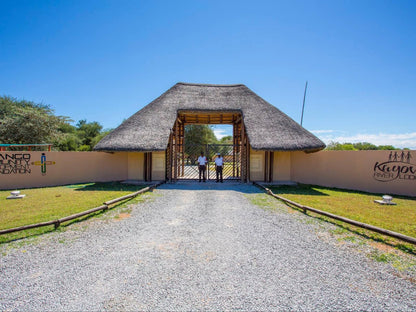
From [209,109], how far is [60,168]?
8.40m

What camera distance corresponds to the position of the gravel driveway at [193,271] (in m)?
2.57

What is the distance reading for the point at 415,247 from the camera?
408cm

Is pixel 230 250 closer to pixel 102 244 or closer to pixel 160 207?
pixel 102 244

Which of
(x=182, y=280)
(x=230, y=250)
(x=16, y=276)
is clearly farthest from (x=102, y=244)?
(x=230, y=250)

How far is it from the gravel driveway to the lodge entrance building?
5977mm

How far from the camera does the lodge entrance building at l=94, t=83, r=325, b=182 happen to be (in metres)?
10.6

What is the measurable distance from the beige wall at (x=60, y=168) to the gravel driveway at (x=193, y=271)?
25.3 feet

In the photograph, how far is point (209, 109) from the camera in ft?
38.9

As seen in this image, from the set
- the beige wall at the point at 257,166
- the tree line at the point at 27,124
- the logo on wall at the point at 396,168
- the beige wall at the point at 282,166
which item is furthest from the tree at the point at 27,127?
the logo on wall at the point at 396,168

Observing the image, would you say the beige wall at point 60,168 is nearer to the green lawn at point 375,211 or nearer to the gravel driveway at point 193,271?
the gravel driveway at point 193,271

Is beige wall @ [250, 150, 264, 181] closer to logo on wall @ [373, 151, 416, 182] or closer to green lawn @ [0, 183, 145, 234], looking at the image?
logo on wall @ [373, 151, 416, 182]

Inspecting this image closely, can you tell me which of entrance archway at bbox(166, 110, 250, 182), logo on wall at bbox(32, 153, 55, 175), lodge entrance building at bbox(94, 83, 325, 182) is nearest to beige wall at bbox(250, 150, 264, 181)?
lodge entrance building at bbox(94, 83, 325, 182)

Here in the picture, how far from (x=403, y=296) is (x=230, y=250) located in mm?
2307

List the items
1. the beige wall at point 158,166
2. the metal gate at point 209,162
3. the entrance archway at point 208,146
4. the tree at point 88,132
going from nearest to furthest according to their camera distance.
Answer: the entrance archway at point 208,146 < the beige wall at point 158,166 < the metal gate at point 209,162 < the tree at point 88,132
